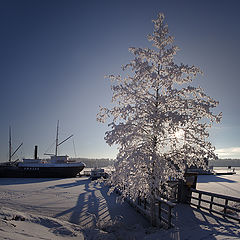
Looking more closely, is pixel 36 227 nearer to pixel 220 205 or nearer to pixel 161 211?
pixel 161 211

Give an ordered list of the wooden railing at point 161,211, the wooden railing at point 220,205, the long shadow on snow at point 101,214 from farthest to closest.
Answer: the long shadow on snow at point 101,214 < the wooden railing at point 220,205 < the wooden railing at point 161,211

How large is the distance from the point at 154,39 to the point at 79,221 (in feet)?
32.5

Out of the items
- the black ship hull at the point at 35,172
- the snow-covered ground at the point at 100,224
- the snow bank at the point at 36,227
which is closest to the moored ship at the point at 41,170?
the black ship hull at the point at 35,172

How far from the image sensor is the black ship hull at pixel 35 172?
43594mm

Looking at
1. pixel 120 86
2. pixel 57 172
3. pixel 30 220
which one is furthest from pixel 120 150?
pixel 57 172

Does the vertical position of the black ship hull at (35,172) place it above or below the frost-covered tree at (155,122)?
below

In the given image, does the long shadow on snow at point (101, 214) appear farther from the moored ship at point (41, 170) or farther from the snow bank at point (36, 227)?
the moored ship at point (41, 170)

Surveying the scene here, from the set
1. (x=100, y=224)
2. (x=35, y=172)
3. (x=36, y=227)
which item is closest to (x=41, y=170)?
(x=35, y=172)

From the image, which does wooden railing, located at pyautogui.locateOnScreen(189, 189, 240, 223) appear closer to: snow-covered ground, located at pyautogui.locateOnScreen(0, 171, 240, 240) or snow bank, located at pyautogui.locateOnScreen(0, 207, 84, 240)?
snow-covered ground, located at pyautogui.locateOnScreen(0, 171, 240, 240)

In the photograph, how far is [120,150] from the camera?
818 cm

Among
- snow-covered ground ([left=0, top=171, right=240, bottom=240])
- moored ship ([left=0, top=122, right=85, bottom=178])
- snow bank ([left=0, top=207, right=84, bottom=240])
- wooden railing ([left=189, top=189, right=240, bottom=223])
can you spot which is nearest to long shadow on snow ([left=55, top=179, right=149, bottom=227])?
snow-covered ground ([left=0, top=171, right=240, bottom=240])

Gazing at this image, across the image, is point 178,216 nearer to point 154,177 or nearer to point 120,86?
point 154,177

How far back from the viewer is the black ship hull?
4359cm

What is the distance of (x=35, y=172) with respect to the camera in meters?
44.3
